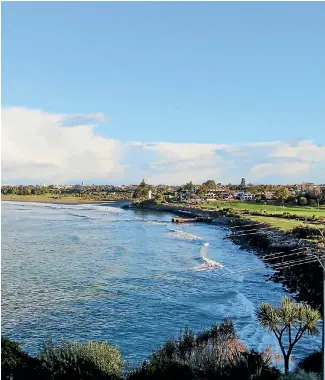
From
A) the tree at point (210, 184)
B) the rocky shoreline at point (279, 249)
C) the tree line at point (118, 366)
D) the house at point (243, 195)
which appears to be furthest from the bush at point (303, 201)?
the tree line at point (118, 366)

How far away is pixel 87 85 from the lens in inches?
148

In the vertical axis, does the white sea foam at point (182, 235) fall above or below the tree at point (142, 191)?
below

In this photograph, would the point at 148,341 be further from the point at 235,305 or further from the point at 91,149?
the point at 91,149

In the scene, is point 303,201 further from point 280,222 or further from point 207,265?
point 280,222

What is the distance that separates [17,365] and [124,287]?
431cm

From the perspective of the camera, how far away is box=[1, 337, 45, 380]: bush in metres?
3.21

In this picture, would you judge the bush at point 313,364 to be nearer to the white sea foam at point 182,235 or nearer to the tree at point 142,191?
the tree at point 142,191

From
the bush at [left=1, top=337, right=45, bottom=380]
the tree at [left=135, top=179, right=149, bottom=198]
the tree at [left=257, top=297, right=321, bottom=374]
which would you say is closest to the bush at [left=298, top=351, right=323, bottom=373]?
the tree at [left=257, top=297, right=321, bottom=374]

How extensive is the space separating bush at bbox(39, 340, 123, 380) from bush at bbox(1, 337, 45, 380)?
0.07 meters

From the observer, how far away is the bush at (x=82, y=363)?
3.30 metres

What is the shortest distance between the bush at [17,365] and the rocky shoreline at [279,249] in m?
3.58

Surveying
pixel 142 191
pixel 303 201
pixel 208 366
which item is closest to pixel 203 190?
pixel 142 191

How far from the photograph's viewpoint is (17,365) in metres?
3.32

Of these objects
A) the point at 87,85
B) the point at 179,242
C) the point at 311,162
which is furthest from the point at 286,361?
the point at 179,242
